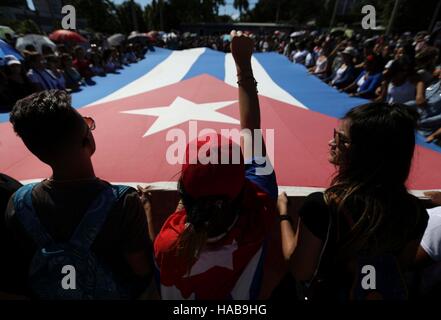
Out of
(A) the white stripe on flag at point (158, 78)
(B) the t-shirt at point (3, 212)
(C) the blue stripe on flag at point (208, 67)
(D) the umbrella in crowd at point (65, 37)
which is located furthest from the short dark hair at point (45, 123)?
(D) the umbrella in crowd at point (65, 37)

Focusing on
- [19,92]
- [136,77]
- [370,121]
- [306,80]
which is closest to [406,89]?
[306,80]

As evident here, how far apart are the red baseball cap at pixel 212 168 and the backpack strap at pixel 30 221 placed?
1.72 feet

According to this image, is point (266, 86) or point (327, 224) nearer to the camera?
point (327, 224)

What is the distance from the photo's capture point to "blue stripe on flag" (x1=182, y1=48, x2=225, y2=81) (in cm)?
538

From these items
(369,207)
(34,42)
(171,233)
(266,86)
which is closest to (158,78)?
(266,86)

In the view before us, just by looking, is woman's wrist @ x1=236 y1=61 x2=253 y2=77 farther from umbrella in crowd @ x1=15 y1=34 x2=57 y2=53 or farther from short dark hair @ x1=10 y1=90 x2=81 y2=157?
umbrella in crowd @ x1=15 y1=34 x2=57 y2=53

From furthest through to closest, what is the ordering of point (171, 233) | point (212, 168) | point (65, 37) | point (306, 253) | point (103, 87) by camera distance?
point (65, 37) → point (103, 87) → point (306, 253) → point (171, 233) → point (212, 168)

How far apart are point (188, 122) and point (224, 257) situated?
2432mm

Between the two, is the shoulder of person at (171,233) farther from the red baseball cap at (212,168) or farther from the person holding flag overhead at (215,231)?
the red baseball cap at (212,168)

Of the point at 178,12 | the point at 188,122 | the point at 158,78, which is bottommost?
the point at 188,122

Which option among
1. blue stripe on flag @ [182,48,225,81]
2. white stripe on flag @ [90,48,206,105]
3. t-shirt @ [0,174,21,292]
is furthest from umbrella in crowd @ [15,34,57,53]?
t-shirt @ [0,174,21,292]

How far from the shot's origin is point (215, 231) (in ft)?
2.59

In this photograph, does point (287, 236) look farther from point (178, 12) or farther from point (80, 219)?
point (178, 12)
